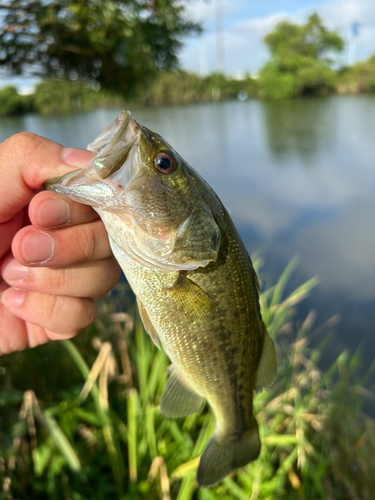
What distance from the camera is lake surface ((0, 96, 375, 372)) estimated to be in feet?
18.9

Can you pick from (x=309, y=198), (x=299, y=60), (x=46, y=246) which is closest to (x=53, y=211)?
(x=46, y=246)

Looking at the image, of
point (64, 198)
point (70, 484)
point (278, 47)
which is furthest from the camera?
point (278, 47)

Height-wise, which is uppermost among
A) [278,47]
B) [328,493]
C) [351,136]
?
[278,47]

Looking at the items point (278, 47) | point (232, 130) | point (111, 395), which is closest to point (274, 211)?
point (111, 395)

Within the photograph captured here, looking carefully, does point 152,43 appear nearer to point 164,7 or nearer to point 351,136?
point 164,7

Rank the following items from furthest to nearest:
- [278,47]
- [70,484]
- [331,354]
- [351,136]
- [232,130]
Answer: [278,47], [232,130], [351,136], [331,354], [70,484]

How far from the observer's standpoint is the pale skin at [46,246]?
1.15 m

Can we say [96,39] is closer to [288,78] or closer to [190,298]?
[190,298]

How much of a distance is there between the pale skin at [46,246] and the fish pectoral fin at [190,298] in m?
0.34

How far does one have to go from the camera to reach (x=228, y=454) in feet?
4.58

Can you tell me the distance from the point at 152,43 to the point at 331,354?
4.77m

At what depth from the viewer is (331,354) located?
4.62 metres

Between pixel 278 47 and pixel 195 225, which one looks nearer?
pixel 195 225

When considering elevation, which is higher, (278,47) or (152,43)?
(278,47)
